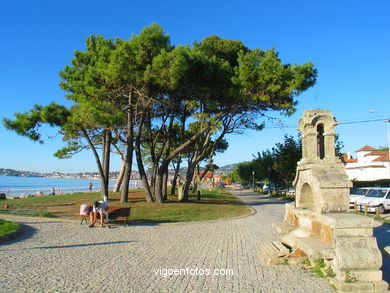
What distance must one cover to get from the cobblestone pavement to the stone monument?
1.53ft

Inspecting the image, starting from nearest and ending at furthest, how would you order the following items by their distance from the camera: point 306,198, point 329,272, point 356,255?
point 356,255 → point 329,272 → point 306,198

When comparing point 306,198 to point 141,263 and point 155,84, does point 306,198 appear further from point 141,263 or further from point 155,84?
point 155,84

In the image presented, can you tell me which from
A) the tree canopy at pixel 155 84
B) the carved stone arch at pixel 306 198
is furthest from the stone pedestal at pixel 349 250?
the tree canopy at pixel 155 84

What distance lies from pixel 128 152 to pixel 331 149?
487 inches

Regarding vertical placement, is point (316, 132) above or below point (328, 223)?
above

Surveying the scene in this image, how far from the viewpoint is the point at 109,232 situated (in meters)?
10.1

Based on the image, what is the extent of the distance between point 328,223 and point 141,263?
3.51 metres

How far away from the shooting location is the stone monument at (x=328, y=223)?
5.01 meters

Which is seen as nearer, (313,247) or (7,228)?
(313,247)

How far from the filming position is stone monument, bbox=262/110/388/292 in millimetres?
5008

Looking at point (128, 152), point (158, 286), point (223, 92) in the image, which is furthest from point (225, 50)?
point (158, 286)

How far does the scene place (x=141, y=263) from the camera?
252 inches

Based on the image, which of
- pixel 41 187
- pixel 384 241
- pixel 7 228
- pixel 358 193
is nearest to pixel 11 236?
pixel 7 228

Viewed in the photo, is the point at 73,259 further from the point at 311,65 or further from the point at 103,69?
the point at 311,65
